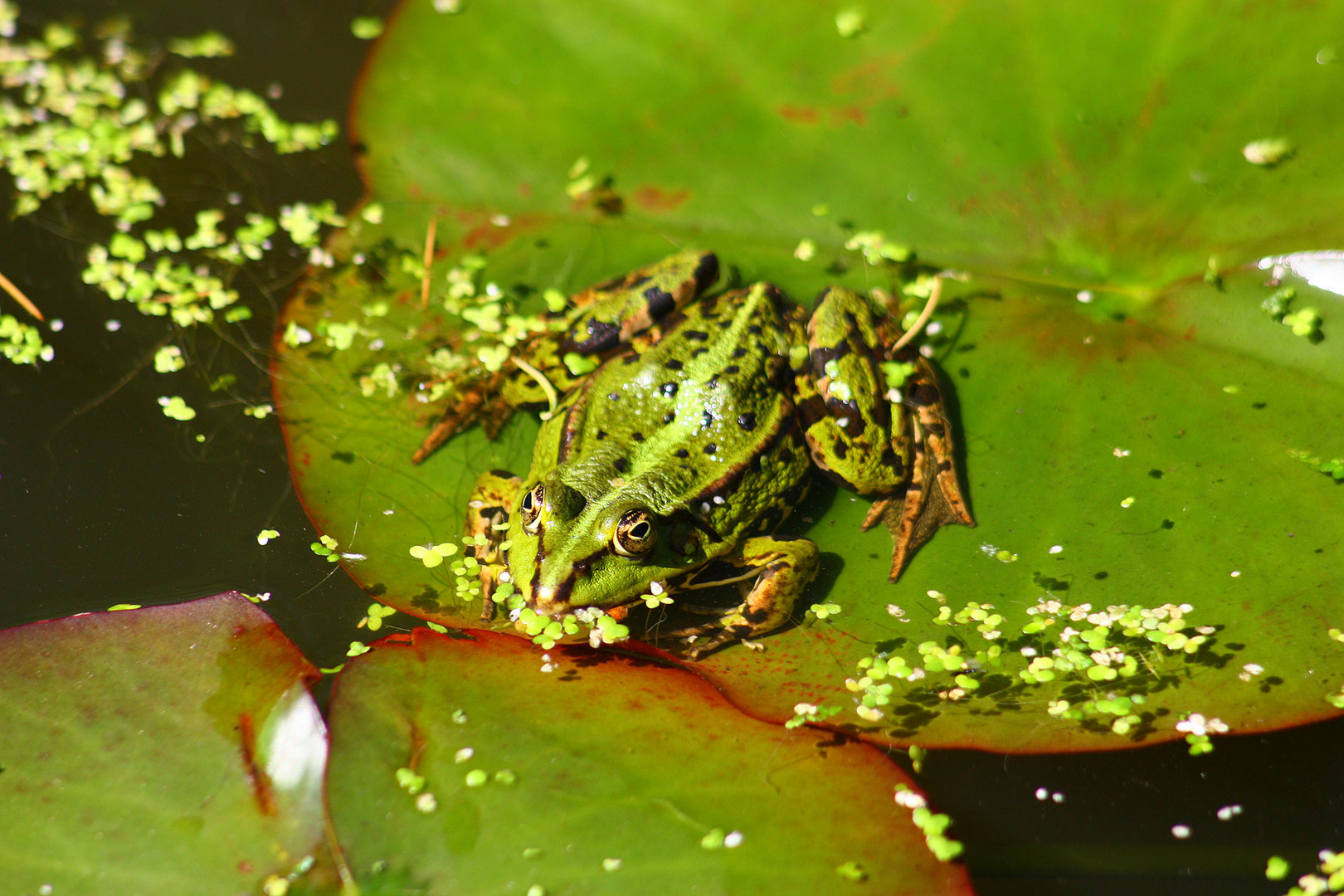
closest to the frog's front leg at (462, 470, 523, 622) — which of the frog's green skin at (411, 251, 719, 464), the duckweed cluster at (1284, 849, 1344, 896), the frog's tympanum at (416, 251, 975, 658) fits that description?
the frog's tympanum at (416, 251, 975, 658)

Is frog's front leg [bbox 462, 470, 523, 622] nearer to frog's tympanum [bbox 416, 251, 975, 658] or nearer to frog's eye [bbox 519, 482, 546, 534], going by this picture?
frog's tympanum [bbox 416, 251, 975, 658]

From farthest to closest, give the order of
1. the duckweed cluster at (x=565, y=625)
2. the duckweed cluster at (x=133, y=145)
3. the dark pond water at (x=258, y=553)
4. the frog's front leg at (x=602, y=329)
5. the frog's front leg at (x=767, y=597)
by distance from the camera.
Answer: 1. the duckweed cluster at (x=133, y=145)
2. the frog's front leg at (x=602, y=329)
3. the frog's front leg at (x=767, y=597)
4. the duckweed cluster at (x=565, y=625)
5. the dark pond water at (x=258, y=553)

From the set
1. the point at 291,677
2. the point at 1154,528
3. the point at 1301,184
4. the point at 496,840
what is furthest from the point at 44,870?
the point at 1301,184

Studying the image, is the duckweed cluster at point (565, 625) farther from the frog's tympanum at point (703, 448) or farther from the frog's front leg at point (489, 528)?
the frog's front leg at point (489, 528)

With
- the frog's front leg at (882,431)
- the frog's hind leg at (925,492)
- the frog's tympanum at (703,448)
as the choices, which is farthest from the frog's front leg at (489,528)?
the frog's hind leg at (925,492)

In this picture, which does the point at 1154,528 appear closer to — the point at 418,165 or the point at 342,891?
the point at 342,891

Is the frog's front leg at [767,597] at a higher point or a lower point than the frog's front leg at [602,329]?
lower

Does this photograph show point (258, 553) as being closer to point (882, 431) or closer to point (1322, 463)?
point (882, 431)
